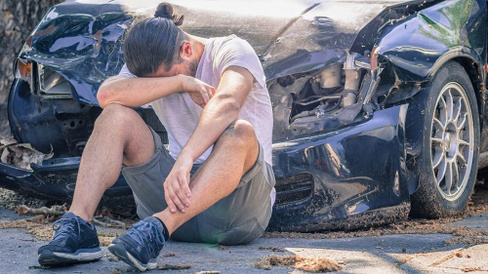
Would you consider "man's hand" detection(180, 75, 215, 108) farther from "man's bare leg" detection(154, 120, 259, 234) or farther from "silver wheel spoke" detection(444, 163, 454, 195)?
"silver wheel spoke" detection(444, 163, 454, 195)

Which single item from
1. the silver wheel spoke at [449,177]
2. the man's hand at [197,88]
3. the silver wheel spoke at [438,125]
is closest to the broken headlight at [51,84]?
the man's hand at [197,88]

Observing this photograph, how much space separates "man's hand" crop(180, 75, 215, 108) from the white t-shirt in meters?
0.11

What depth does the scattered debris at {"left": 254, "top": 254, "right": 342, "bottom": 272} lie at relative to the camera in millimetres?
3225

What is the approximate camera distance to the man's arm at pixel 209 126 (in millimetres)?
3205

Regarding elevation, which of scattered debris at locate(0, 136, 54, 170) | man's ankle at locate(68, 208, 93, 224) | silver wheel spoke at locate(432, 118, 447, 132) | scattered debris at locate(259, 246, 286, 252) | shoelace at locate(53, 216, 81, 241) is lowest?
scattered debris at locate(0, 136, 54, 170)

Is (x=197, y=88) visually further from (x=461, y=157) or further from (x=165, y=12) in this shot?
(x=461, y=157)

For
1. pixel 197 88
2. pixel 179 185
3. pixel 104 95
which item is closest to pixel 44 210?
pixel 104 95

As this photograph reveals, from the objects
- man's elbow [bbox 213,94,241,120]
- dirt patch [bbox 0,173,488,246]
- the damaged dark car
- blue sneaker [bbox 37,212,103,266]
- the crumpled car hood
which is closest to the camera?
blue sneaker [bbox 37,212,103,266]

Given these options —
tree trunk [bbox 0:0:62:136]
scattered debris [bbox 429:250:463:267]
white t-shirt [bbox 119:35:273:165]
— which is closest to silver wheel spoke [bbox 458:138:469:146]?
scattered debris [bbox 429:250:463:267]

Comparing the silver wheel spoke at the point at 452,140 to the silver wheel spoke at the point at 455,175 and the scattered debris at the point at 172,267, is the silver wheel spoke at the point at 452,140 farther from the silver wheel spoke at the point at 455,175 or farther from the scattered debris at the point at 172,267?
the scattered debris at the point at 172,267

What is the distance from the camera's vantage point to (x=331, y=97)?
14.3 ft

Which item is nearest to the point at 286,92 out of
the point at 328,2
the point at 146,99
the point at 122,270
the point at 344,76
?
the point at 344,76

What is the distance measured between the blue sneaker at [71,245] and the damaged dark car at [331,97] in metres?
1.12

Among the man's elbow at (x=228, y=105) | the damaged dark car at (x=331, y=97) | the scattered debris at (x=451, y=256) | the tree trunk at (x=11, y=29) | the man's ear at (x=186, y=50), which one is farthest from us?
the tree trunk at (x=11, y=29)
